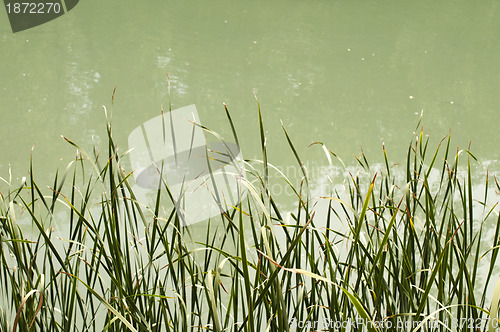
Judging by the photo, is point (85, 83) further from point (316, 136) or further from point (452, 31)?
point (452, 31)

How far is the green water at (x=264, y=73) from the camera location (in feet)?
9.65

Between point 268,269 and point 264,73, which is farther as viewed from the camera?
point 264,73

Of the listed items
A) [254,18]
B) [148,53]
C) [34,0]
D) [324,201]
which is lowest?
[324,201]

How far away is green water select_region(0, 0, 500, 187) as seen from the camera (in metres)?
2.94

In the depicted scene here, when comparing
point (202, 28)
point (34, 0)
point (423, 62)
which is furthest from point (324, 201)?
point (34, 0)

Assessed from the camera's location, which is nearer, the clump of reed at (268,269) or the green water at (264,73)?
the clump of reed at (268,269)

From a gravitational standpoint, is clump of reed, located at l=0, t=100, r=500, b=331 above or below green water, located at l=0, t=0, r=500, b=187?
below

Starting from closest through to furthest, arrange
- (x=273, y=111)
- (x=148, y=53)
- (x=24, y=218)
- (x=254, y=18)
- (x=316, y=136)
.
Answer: (x=24, y=218), (x=316, y=136), (x=273, y=111), (x=148, y=53), (x=254, y=18)

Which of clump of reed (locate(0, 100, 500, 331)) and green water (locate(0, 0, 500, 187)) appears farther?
green water (locate(0, 0, 500, 187))

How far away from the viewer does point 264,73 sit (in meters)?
3.67

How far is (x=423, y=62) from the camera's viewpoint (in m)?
3.90

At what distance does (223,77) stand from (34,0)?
2.17m

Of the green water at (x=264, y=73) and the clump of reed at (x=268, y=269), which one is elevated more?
the green water at (x=264, y=73)

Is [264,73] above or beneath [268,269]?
above
